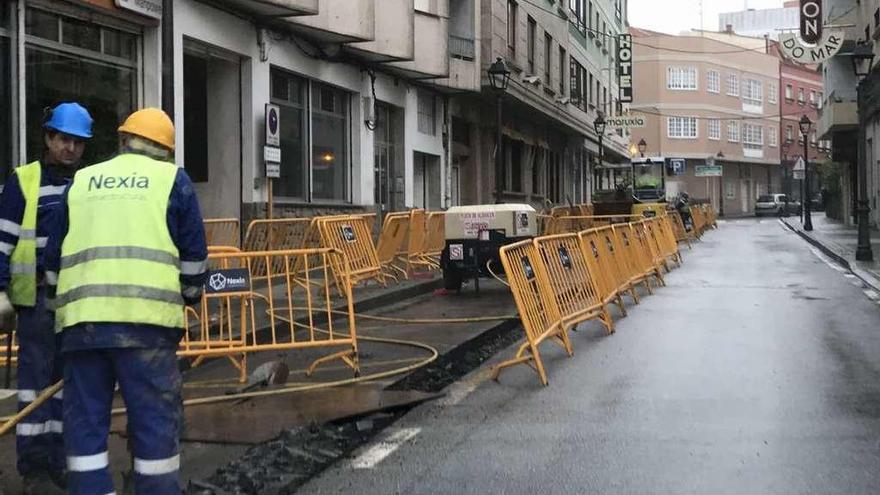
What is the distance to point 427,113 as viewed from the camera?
74.3 ft

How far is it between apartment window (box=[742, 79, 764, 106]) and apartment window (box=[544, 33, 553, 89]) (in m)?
45.5

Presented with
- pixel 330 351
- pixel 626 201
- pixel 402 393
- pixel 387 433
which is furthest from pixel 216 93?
pixel 626 201

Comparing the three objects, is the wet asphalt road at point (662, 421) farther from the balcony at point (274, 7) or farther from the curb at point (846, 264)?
the balcony at point (274, 7)

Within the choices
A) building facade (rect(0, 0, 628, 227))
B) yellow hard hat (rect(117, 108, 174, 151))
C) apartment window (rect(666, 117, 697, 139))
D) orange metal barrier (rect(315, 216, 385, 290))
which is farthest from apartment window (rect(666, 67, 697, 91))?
yellow hard hat (rect(117, 108, 174, 151))

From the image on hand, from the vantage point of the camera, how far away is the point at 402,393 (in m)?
6.85

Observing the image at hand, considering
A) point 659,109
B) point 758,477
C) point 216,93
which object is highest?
point 659,109

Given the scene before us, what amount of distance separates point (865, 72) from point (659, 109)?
164 ft

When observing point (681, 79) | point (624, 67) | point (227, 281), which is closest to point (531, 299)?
point (227, 281)

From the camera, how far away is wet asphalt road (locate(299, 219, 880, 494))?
482 centimetres

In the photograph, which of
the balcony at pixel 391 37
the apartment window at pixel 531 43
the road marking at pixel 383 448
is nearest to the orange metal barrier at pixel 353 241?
the balcony at pixel 391 37

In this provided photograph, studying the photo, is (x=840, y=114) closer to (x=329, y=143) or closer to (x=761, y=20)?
(x=329, y=143)

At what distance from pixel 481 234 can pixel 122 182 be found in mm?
9428

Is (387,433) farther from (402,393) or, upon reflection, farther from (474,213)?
(474,213)

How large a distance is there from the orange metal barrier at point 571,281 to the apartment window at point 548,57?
22359 mm
